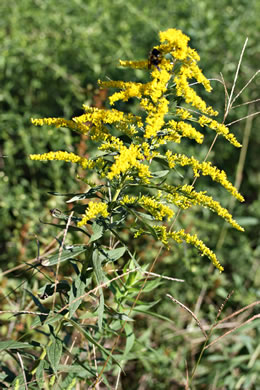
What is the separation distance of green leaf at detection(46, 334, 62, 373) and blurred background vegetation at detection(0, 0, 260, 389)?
1.71m

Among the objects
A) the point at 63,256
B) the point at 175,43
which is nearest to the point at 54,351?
the point at 63,256

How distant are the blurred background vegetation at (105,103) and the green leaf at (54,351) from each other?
5.60 ft

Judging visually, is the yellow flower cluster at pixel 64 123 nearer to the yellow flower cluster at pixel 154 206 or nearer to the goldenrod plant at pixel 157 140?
the goldenrod plant at pixel 157 140

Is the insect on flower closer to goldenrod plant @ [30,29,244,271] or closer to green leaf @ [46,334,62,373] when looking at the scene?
goldenrod plant @ [30,29,244,271]

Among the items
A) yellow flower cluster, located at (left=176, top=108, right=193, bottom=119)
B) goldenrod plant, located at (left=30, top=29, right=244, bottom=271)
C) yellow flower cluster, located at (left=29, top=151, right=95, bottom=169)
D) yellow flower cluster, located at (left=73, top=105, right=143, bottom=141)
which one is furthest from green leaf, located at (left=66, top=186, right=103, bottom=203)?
yellow flower cluster, located at (left=176, top=108, right=193, bottom=119)

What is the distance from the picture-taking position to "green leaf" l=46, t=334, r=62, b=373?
1837 millimetres

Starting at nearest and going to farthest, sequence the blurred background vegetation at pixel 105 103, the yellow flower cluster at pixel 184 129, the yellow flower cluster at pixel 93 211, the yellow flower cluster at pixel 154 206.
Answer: the yellow flower cluster at pixel 93 211, the yellow flower cluster at pixel 154 206, the yellow flower cluster at pixel 184 129, the blurred background vegetation at pixel 105 103

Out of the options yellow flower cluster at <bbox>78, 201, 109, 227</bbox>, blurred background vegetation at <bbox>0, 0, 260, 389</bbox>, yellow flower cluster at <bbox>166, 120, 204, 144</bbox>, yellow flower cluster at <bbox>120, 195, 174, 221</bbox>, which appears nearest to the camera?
yellow flower cluster at <bbox>78, 201, 109, 227</bbox>

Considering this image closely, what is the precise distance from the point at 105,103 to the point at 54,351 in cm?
295

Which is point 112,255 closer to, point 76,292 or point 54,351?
point 76,292

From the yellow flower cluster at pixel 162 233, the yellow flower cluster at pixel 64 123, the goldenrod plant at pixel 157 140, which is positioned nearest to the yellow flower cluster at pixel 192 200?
the goldenrod plant at pixel 157 140

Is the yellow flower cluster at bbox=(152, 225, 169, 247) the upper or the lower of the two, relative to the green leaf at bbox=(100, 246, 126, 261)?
upper

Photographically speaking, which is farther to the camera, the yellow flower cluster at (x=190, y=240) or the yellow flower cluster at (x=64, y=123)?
the yellow flower cluster at (x=64, y=123)

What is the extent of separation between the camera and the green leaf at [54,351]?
184cm
